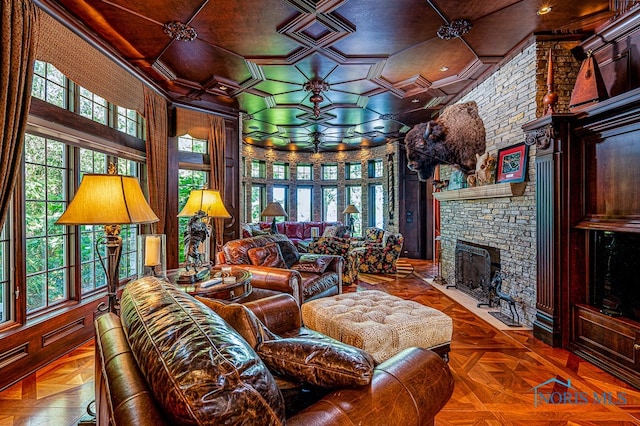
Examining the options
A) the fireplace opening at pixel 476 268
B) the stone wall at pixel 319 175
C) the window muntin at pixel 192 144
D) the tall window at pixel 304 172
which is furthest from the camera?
the tall window at pixel 304 172

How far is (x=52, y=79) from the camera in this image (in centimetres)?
283

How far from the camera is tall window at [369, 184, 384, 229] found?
9414mm

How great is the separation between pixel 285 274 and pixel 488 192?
263 cm

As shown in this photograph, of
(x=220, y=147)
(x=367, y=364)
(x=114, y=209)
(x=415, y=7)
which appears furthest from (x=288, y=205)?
(x=367, y=364)

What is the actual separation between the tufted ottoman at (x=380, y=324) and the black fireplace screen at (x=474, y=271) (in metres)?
1.99

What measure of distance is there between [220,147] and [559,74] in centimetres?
438

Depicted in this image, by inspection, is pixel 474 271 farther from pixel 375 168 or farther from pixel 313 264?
pixel 375 168

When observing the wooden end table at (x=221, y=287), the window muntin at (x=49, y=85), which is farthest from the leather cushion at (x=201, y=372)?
the window muntin at (x=49, y=85)

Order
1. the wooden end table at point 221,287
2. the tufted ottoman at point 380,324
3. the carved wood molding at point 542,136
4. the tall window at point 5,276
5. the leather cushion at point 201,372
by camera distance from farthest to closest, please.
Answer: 1. the carved wood molding at point 542,136
2. the tall window at point 5,276
3. the wooden end table at point 221,287
4. the tufted ottoman at point 380,324
5. the leather cushion at point 201,372

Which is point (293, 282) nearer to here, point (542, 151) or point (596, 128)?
point (542, 151)

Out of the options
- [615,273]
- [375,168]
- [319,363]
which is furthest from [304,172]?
[319,363]

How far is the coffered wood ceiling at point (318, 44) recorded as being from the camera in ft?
8.95

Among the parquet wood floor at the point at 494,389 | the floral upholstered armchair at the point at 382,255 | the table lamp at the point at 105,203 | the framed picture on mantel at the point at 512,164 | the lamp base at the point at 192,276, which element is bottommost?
the parquet wood floor at the point at 494,389

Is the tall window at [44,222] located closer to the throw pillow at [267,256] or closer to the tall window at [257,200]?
the throw pillow at [267,256]
